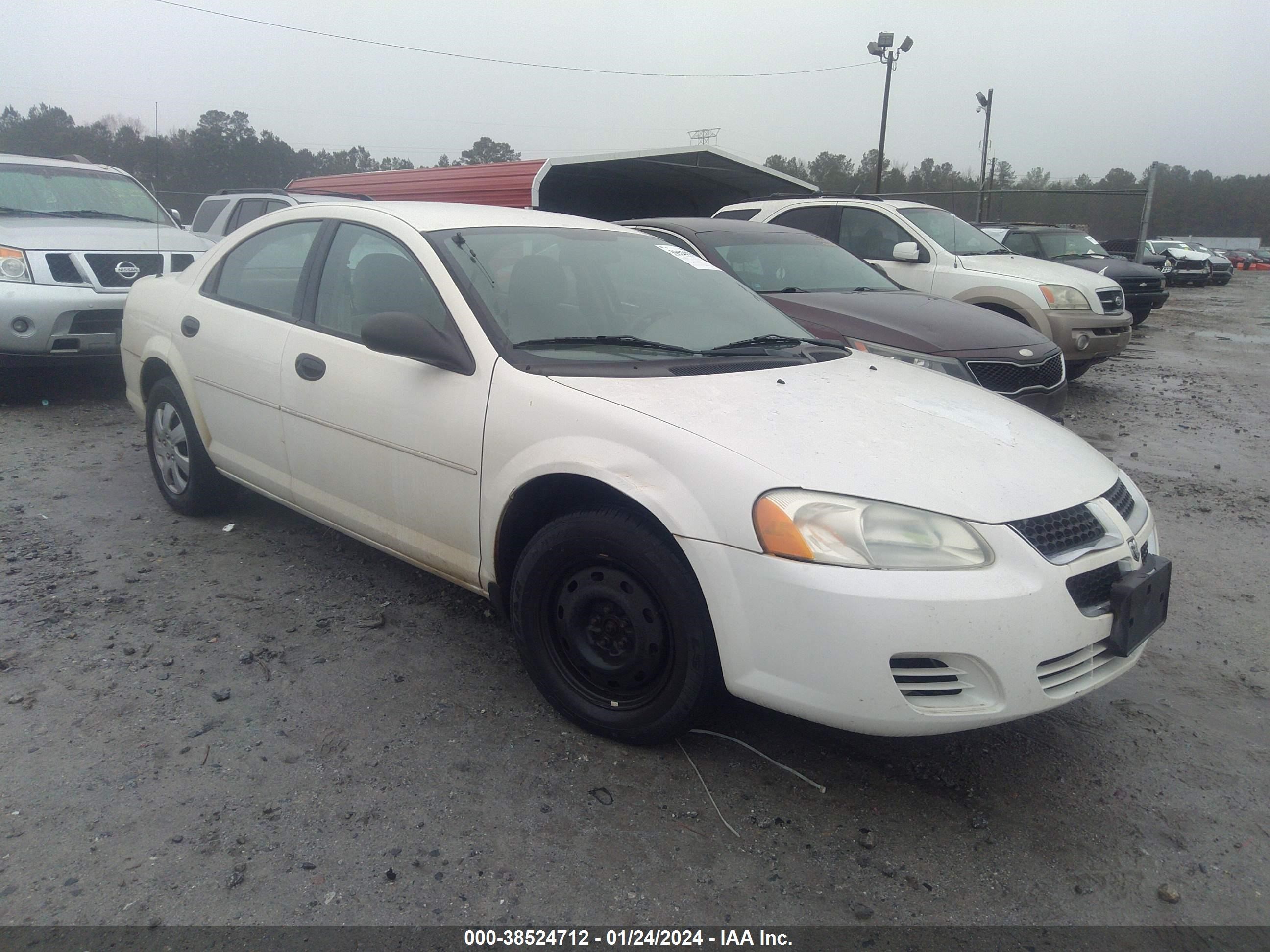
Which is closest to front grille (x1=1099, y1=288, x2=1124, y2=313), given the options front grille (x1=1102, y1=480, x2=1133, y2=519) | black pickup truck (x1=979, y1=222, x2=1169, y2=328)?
black pickup truck (x1=979, y1=222, x2=1169, y2=328)

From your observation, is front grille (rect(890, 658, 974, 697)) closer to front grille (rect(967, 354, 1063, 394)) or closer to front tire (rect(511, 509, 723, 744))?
front tire (rect(511, 509, 723, 744))

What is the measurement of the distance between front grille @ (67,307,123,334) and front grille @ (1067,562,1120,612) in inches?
254

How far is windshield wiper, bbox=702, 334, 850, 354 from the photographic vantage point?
10.9ft

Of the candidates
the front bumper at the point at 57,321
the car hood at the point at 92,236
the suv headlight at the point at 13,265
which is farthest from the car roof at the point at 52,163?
the front bumper at the point at 57,321

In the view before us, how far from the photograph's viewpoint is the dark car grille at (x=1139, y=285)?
14.5 meters

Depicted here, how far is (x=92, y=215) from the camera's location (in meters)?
7.84

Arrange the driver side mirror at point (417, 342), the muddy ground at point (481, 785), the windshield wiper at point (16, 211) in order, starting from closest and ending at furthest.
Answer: the muddy ground at point (481, 785)
the driver side mirror at point (417, 342)
the windshield wiper at point (16, 211)

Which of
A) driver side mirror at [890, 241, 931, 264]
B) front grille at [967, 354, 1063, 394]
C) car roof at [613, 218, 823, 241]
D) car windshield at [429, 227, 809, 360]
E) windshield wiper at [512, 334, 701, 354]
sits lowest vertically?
front grille at [967, 354, 1063, 394]

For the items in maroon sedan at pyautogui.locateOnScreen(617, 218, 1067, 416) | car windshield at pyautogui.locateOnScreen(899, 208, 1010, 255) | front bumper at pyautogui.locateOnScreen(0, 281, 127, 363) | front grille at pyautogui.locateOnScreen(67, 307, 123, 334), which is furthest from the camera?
car windshield at pyautogui.locateOnScreen(899, 208, 1010, 255)

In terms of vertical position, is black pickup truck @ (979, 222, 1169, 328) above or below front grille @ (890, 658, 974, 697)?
above

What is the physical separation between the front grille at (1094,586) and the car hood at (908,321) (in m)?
3.26

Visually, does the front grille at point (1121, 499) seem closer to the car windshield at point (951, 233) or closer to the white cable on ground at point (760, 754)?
the white cable on ground at point (760, 754)

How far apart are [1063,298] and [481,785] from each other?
24.5ft

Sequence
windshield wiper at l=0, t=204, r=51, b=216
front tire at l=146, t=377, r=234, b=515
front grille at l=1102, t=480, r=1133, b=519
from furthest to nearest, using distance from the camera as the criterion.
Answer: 1. windshield wiper at l=0, t=204, r=51, b=216
2. front tire at l=146, t=377, r=234, b=515
3. front grille at l=1102, t=480, r=1133, b=519
